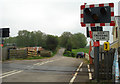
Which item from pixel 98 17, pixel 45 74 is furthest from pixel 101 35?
pixel 45 74

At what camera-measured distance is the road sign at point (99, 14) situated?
6.18 meters

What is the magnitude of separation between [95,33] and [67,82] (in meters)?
2.47

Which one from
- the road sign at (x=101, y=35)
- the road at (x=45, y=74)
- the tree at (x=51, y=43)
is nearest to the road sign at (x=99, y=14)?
the road sign at (x=101, y=35)

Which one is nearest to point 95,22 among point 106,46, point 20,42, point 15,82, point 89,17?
point 89,17

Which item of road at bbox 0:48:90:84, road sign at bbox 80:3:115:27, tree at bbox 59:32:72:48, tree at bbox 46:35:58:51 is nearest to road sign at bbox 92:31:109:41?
road sign at bbox 80:3:115:27

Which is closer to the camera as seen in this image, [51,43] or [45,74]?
[45,74]

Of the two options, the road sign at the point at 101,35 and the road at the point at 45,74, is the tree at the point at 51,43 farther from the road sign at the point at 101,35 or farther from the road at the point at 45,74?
the road sign at the point at 101,35

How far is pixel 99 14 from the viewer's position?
20.5 ft

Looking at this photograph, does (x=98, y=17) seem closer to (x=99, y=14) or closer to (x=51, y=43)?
(x=99, y=14)

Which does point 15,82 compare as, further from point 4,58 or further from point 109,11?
point 4,58

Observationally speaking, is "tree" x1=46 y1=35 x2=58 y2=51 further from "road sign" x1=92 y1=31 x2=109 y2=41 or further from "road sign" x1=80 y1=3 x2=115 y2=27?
"road sign" x1=92 y1=31 x2=109 y2=41

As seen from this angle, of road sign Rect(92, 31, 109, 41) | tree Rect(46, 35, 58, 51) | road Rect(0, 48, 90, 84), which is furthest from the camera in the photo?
tree Rect(46, 35, 58, 51)

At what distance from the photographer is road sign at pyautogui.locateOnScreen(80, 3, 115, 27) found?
6185 mm

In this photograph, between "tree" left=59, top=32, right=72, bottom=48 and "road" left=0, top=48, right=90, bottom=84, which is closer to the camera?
"road" left=0, top=48, right=90, bottom=84
